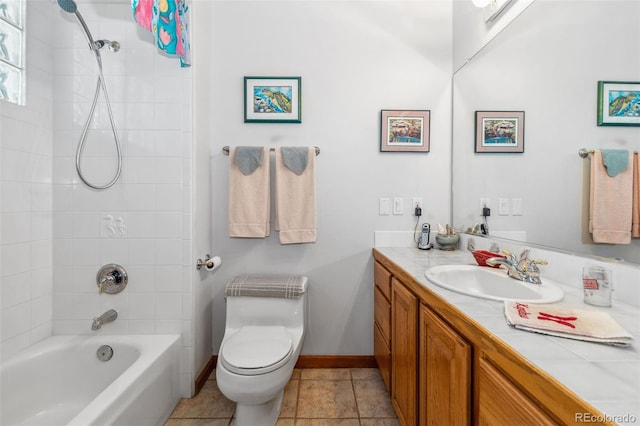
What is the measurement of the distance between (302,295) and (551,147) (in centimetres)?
139

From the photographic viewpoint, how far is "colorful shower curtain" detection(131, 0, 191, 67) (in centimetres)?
123

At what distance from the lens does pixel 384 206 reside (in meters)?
1.85

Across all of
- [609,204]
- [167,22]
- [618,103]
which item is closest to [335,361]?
[609,204]

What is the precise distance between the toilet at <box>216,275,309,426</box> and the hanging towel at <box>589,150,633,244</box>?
51.3 inches

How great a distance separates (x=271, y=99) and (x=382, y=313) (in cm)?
155

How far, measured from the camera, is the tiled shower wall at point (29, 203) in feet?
4.13

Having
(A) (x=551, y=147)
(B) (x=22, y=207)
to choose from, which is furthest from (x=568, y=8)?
(B) (x=22, y=207)

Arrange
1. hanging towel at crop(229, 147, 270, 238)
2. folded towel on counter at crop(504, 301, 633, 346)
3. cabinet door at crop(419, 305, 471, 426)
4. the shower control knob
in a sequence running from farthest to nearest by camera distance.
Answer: hanging towel at crop(229, 147, 270, 238)
the shower control knob
cabinet door at crop(419, 305, 471, 426)
folded towel on counter at crop(504, 301, 633, 346)

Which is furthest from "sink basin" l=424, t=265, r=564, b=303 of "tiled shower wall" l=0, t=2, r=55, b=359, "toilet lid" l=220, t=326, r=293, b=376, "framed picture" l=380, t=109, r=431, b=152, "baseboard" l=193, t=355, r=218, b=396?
"tiled shower wall" l=0, t=2, r=55, b=359

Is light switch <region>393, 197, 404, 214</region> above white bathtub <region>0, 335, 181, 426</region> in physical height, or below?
above

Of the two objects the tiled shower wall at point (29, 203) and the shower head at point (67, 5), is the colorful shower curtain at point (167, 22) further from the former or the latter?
the tiled shower wall at point (29, 203)

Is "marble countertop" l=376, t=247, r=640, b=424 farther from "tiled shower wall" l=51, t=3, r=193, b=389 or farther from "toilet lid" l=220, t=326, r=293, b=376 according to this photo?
"tiled shower wall" l=51, t=3, r=193, b=389

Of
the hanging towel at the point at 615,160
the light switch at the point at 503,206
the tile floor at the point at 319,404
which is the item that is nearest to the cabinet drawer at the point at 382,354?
the tile floor at the point at 319,404

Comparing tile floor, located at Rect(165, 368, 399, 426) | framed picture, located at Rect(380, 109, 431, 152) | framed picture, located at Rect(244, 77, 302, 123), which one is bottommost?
tile floor, located at Rect(165, 368, 399, 426)
